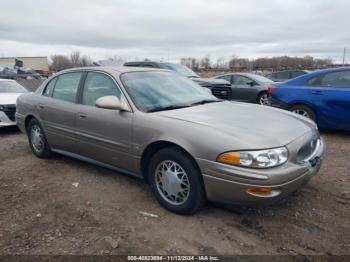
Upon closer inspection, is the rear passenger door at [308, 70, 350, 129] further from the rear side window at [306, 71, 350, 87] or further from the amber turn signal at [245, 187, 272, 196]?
the amber turn signal at [245, 187, 272, 196]

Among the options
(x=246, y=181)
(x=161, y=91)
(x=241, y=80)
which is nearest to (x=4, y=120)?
(x=161, y=91)

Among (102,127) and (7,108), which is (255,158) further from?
(7,108)

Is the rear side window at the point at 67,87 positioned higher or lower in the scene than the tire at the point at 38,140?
higher

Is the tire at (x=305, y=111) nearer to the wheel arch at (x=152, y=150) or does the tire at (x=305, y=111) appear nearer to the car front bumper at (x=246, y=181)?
the car front bumper at (x=246, y=181)

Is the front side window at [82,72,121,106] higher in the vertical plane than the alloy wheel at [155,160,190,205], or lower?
higher

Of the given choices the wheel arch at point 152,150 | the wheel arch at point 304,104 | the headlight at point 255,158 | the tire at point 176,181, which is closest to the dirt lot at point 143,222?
the tire at point 176,181

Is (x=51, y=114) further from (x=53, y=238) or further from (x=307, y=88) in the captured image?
(x=307, y=88)

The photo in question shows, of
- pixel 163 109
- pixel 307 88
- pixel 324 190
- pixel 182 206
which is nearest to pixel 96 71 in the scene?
pixel 163 109

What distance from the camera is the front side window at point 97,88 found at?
4215 mm

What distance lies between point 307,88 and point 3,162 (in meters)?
6.16

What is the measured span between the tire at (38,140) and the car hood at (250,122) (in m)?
2.65

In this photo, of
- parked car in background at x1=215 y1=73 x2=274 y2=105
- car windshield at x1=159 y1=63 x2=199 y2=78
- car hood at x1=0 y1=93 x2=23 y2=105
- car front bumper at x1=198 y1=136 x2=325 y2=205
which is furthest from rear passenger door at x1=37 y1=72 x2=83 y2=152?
parked car in background at x1=215 y1=73 x2=274 y2=105

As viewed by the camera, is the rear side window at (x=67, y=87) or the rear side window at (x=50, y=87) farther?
the rear side window at (x=50, y=87)

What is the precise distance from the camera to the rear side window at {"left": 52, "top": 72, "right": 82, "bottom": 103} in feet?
15.6
